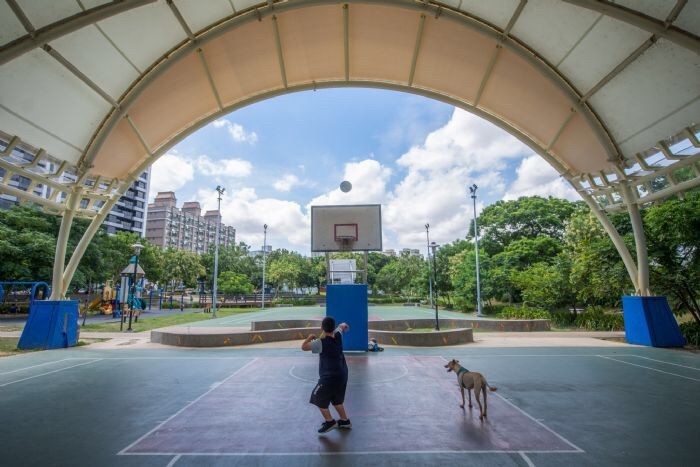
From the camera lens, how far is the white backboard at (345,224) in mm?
14398

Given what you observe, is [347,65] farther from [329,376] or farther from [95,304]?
[95,304]

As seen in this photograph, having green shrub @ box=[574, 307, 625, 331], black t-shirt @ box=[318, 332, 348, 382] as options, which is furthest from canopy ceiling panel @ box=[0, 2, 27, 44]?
green shrub @ box=[574, 307, 625, 331]

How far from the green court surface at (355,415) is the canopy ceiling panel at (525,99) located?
9435mm

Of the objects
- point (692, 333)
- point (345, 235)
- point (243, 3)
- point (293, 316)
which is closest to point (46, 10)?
point (243, 3)

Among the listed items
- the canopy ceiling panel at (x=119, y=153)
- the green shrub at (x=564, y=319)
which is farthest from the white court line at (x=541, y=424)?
the green shrub at (x=564, y=319)

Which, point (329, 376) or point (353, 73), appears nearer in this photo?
point (329, 376)

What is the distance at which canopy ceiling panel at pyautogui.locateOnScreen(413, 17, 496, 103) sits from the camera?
12.6m

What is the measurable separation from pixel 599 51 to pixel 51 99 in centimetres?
1746

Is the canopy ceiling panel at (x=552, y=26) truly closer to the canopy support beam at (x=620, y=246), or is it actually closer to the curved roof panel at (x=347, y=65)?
the curved roof panel at (x=347, y=65)

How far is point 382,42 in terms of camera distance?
1341cm

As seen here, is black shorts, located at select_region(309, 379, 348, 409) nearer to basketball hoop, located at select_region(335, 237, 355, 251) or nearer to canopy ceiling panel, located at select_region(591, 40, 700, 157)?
basketball hoop, located at select_region(335, 237, 355, 251)

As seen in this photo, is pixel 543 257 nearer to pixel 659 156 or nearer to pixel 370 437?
pixel 659 156

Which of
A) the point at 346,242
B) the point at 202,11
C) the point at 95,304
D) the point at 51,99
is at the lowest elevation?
the point at 95,304

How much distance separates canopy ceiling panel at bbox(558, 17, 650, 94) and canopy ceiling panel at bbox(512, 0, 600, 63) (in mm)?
284
